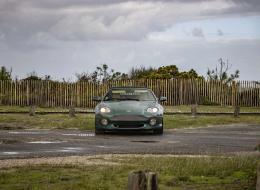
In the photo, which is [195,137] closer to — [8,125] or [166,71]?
[8,125]

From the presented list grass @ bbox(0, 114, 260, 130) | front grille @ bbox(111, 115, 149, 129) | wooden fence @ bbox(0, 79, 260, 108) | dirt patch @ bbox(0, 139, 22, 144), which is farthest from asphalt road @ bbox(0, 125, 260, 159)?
wooden fence @ bbox(0, 79, 260, 108)

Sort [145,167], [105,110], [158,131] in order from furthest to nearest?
[158,131], [105,110], [145,167]

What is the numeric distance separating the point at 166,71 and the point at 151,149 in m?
38.1

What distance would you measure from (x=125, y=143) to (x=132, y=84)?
3060 centimetres

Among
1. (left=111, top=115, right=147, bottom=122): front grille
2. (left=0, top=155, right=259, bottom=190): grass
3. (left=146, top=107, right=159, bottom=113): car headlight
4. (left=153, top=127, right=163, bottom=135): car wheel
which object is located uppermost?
(left=146, top=107, right=159, bottom=113): car headlight

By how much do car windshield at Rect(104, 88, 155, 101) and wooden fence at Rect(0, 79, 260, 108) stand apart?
24561mm

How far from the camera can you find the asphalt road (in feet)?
50.3

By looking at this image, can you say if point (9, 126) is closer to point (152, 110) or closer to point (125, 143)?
point (152, 110)

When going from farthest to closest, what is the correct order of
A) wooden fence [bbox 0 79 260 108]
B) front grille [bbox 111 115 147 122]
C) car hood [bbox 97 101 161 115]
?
wooden fence [bbox 0 79 260 108] → car hood [bbox 97 101 161 115] → front grille [bbox 111 115 147 122]

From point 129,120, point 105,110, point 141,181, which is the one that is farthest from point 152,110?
point 141,181

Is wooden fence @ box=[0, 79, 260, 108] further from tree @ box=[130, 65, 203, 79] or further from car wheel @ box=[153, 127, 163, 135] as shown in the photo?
car wheel @ box=[153, 127, 163, 135]

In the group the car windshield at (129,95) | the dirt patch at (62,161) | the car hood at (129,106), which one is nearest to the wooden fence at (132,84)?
the car windshield at (129,95)

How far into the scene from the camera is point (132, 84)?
48.3 m

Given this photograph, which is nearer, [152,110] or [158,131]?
[152,110]
